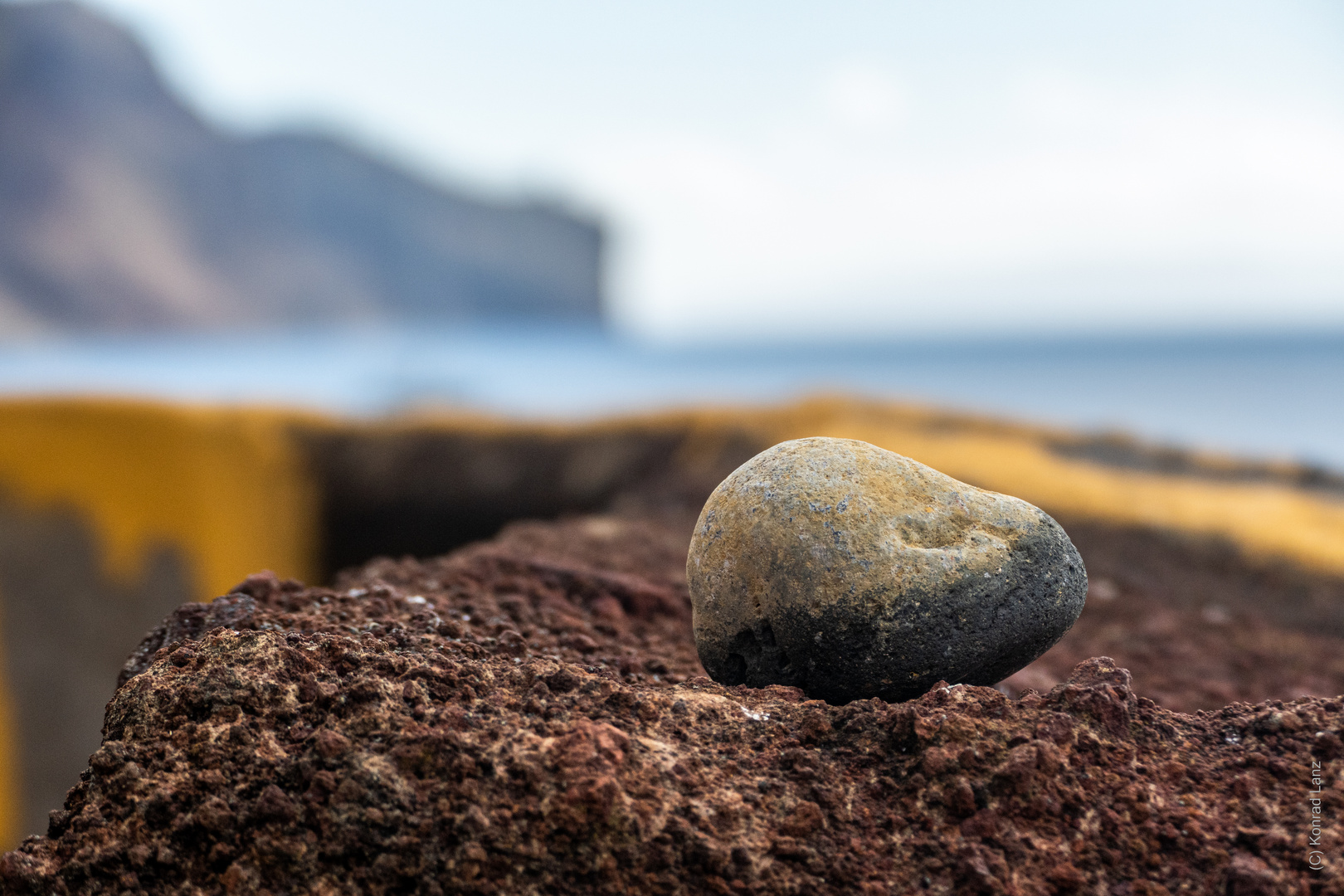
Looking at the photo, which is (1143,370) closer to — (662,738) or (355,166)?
(662,738)

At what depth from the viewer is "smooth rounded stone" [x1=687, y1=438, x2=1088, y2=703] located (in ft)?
7.94

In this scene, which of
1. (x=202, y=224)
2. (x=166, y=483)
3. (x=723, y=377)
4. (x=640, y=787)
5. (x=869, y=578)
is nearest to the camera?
(x=640, y=787)

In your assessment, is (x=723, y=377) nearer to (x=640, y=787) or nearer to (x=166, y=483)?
(x=166, y=483)

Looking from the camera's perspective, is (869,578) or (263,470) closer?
(869,578)

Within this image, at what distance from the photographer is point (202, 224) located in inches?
2093

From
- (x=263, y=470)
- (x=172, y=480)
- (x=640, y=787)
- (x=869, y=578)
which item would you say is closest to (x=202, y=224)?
(x=263, y=470)

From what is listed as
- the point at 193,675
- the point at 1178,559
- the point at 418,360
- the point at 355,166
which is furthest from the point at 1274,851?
the point at 355,166

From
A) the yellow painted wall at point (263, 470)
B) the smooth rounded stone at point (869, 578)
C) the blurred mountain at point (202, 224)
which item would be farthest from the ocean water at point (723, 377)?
the smooth rounded stone at point (869, 578)

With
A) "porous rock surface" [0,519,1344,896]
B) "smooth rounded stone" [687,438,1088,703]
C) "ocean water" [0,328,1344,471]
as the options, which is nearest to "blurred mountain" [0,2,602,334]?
"ocean water" [0,328,1344,471]

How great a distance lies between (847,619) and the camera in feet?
7.89

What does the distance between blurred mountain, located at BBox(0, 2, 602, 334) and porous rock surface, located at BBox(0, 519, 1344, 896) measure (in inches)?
1725

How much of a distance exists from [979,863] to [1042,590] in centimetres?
99

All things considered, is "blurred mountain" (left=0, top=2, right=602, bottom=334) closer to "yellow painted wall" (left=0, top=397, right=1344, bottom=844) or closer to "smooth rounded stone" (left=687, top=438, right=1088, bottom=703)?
"yellow painted wall" (left=0, top=397, right=1344, bottom=844)

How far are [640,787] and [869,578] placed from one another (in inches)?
33.6
